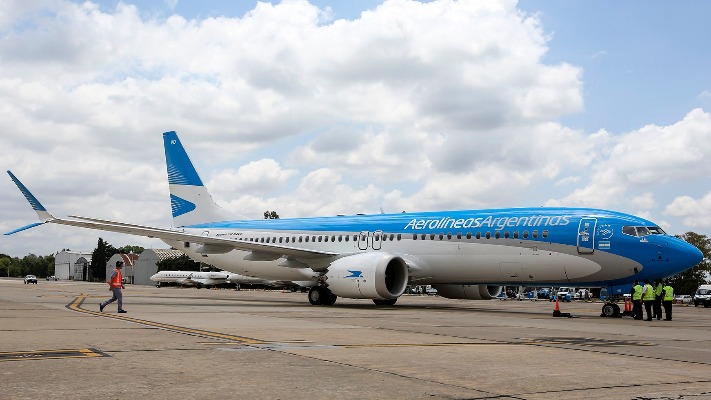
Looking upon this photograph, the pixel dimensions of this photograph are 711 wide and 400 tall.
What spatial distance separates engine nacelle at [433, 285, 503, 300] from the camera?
28.3 m

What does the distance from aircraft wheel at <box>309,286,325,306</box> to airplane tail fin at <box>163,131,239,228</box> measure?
849cm

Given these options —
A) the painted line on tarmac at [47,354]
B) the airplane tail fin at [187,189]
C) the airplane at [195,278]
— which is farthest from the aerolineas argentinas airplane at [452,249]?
the airplane at [195,278]

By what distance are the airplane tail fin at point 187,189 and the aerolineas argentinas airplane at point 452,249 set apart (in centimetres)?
293

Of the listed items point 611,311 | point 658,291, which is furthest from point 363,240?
point 658,291

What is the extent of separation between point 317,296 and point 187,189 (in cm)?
1084

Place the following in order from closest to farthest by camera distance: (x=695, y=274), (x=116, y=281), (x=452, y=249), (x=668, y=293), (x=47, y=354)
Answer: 1. (x=47, y=354)
2. (x=116, y=281)
3. (x=668, y=293)
4. (x=452, y=249)
5. (x=695, y=274)

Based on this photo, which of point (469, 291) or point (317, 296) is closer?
point (317, 296)

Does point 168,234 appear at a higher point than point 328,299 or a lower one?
higher

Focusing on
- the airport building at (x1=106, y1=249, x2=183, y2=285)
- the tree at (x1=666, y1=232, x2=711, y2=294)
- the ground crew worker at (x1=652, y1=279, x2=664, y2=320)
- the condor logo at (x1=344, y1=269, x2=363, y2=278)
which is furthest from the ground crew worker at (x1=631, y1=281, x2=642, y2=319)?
the airport building at (x1=106, y1=249, x2=183, y2=285)

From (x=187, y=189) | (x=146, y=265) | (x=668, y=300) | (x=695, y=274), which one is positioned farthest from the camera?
(x=146, y=265)

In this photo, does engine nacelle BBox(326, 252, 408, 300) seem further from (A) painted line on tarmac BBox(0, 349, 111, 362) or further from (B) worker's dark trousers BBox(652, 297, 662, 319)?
(A) painted line on tarmac BBox(0, 349, 111, 362)

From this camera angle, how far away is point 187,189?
34.1 meters

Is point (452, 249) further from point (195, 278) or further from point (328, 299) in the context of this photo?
point (195, 278)

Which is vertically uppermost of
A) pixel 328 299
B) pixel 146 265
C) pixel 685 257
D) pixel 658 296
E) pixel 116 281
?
pixel 685 257
